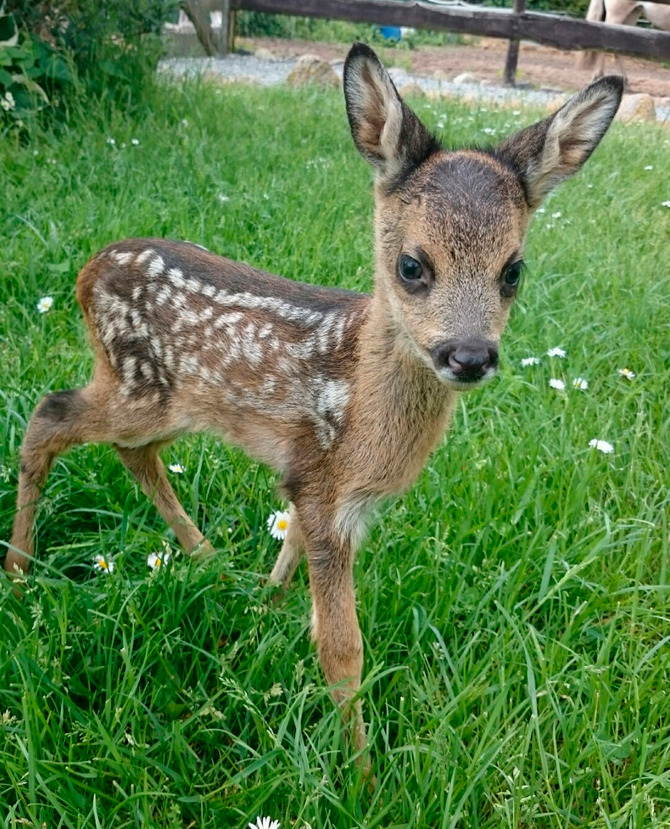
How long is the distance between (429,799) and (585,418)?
1681 mm

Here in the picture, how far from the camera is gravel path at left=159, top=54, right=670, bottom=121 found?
9.50 metres

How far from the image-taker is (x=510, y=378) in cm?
330

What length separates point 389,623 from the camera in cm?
228

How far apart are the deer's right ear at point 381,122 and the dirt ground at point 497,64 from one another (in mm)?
10408

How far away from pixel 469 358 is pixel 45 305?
2.25 meters

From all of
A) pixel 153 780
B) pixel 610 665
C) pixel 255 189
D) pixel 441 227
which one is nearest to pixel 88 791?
pixel 153 780

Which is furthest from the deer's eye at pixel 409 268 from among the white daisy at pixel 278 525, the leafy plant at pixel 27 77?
the leafy plant at pixel 27 77

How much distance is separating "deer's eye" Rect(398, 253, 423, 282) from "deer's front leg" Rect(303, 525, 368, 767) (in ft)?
2.12

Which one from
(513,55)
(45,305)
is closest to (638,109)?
(513,55)

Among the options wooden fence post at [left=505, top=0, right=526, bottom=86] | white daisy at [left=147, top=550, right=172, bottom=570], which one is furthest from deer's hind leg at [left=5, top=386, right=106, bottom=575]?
wooden fence post at [left=505, top=0, right=526, bottom=86]

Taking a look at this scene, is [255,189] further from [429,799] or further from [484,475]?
[429,799]

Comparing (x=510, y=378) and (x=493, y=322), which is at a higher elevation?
(x=493, y=322)

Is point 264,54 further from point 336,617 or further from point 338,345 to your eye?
point 336,617

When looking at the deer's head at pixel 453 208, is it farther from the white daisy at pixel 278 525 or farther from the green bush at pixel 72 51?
the green bush at pixel 72 51
